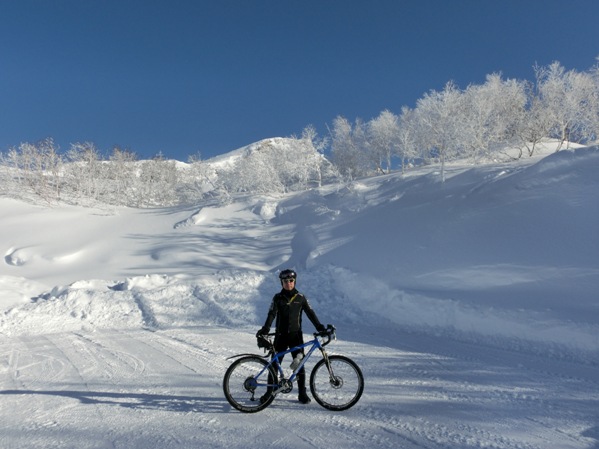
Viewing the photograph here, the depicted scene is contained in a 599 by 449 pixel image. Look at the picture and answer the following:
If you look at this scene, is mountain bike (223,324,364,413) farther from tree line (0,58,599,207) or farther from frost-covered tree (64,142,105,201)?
frost-covered tree (64,142,105,201)

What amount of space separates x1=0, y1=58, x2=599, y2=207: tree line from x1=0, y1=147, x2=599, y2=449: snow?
12.5 metres

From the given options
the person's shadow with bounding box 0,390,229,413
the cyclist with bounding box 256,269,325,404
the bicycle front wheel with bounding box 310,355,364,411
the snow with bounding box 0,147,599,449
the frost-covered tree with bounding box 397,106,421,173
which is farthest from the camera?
the frost-covered tree with bounding box 397,106,421,173

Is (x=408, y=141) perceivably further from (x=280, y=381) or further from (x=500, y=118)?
(x=280, y=381)

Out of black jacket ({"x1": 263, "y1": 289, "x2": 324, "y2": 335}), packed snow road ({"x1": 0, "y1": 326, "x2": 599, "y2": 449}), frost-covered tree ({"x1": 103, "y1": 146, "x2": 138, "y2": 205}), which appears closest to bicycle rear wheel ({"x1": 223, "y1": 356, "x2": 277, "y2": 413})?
packed snow road ({"x1": 0, "y1": 326, "x2": 599, "y2": 449})

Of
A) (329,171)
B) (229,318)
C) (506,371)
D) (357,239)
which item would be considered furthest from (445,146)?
(506,371)

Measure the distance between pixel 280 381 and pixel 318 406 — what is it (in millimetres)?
661

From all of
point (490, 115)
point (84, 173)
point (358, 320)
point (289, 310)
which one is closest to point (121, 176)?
point (84, 173)

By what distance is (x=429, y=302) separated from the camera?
1116 centimetres

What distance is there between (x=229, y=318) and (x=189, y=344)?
3286 millimetres

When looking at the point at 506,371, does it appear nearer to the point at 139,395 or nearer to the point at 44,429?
the point at 139,395

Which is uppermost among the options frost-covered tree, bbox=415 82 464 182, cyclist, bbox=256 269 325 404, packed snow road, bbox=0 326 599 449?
frost-covered tree, bbox=415 82 464 182

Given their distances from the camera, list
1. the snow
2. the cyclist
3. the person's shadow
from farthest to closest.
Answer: the cyclist < the person's shadow < the snow

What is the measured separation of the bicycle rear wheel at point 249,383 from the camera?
5.34m

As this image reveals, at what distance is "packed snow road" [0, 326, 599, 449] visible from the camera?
4457 mm
